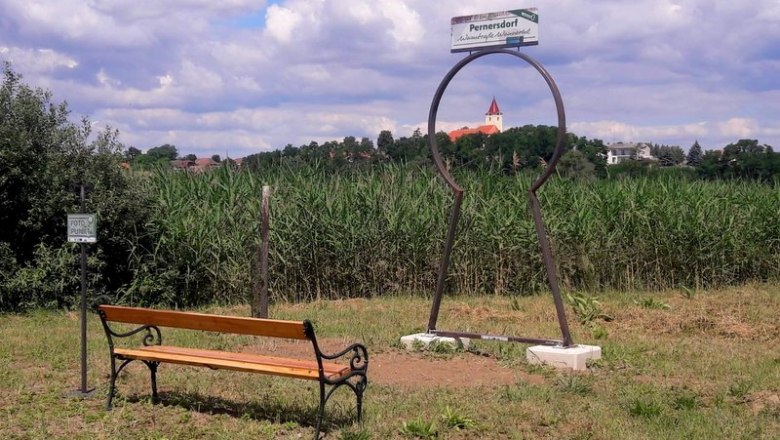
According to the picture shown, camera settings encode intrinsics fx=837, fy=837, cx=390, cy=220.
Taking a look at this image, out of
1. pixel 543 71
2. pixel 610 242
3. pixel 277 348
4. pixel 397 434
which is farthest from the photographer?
pixel 610 242

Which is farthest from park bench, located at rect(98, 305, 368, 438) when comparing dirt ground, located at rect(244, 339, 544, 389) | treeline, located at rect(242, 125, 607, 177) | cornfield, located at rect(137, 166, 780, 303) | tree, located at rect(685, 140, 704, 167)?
tree, located at rect(685, 140, 704, 167)

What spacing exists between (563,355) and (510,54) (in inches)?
120

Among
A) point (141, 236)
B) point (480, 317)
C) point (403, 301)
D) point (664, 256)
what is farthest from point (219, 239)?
point (664, 256)

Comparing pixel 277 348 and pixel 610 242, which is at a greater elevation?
pixel 610 242

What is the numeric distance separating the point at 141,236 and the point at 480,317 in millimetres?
5538

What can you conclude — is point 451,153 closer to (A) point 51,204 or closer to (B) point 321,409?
(A) point 51,204

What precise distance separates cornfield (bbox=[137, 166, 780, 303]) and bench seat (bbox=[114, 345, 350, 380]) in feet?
22.5

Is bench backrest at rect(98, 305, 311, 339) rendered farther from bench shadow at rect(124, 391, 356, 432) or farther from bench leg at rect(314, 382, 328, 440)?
bench shadow at rect(124, 391, 356, 432)

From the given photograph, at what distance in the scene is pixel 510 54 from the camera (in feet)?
27.9

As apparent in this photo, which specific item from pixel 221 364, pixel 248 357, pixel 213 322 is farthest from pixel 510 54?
pixel 221 364

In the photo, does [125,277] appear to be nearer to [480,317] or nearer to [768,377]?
[480,317]

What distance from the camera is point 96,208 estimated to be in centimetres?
1266

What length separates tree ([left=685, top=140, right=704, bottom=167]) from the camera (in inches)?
966

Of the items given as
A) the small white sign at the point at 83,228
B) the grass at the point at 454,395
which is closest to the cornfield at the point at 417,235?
the grass at the point at 454,395
